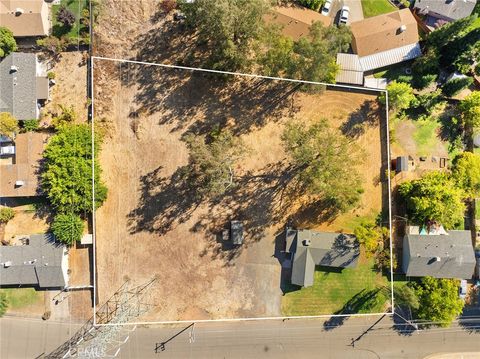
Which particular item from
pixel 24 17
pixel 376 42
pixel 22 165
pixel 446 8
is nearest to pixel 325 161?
pixel 376 42

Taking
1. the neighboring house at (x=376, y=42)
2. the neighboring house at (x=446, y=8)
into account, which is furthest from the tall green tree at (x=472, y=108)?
the neighboring house at (x=446, y=8)

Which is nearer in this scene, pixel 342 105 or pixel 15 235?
pixel 15 235

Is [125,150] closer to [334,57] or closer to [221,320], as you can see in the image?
[221,320]

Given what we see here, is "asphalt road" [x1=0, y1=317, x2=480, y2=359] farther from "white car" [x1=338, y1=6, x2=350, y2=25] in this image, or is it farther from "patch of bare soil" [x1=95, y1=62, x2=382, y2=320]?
"white car" [x1=338, y1=6, x2=350, y2=25]

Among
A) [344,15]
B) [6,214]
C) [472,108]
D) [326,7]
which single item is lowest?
[6,214]

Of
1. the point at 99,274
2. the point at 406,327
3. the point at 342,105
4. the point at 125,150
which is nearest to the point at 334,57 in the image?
the point at 342,105

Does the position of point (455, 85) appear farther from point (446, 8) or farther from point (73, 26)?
point (73, 26)
